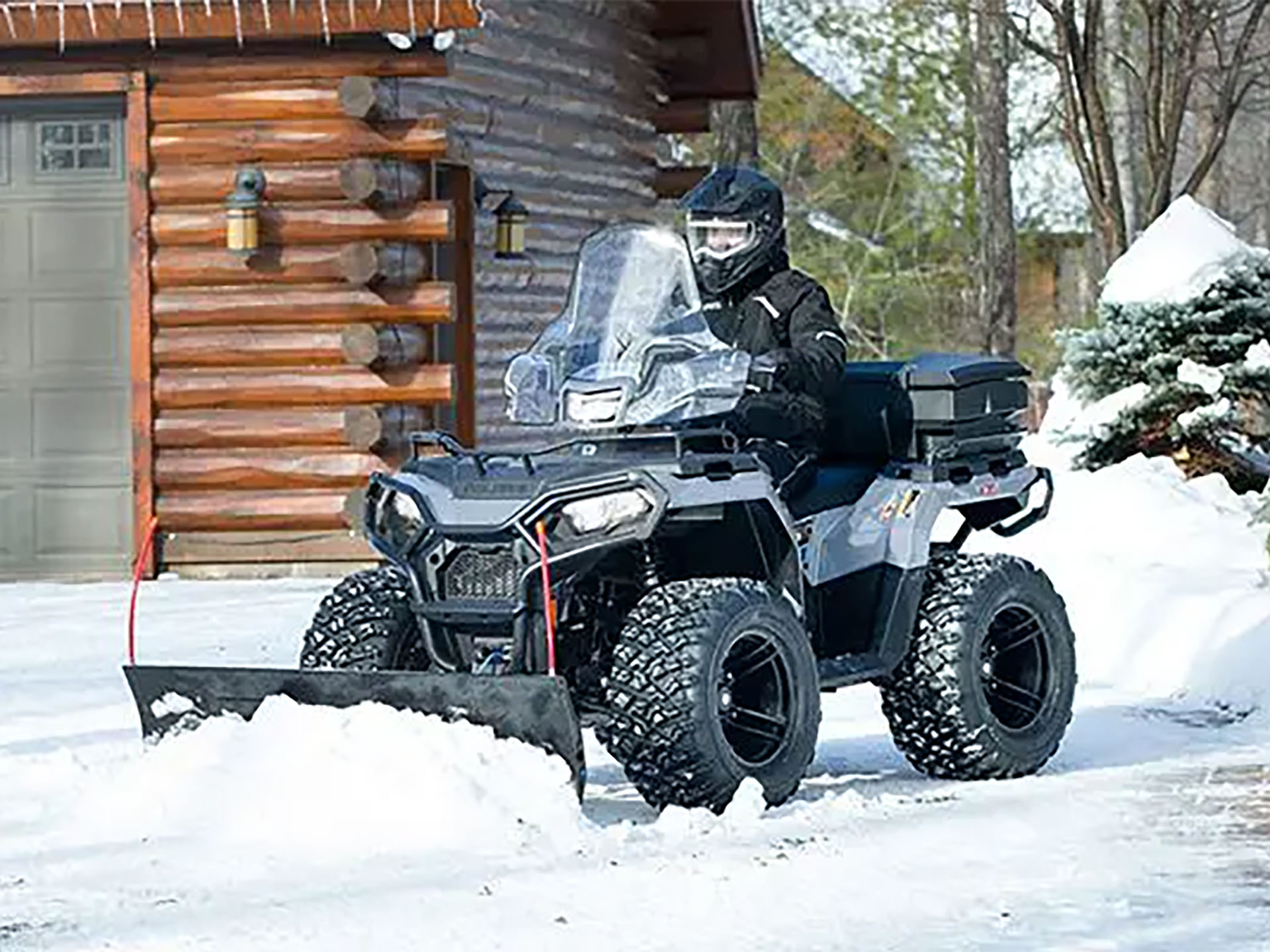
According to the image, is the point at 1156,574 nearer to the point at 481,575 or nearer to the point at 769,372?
the point at 769,372

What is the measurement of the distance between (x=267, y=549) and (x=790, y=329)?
8.02m

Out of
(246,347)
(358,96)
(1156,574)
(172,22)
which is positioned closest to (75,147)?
(172,22)

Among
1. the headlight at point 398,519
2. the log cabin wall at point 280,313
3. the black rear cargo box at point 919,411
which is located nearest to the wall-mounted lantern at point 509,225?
the log cabin wall at point 280,313

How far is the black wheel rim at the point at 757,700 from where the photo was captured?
7938 mm

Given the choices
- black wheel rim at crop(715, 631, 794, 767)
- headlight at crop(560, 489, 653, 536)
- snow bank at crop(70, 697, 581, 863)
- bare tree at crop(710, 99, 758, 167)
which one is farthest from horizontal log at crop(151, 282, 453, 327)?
bare tree at crop(710, 99, 758, 167)

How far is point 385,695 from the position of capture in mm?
7602

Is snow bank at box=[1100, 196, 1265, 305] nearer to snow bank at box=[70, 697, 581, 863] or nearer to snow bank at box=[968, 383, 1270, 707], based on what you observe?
snow bank at box=[968, 383, 1270, 707]

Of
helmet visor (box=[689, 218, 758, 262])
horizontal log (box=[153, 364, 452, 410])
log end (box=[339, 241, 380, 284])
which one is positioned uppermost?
helmet visor (box=[689, 218, 758, 262])

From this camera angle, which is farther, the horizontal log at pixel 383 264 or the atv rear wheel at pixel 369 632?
the horizontal log at pixel 383 264

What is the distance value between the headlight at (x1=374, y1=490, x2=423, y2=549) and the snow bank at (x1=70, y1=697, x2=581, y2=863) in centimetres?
61

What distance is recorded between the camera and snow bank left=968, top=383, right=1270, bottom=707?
35.4ft

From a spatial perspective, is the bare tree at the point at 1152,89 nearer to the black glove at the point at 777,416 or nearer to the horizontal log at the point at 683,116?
the horizontal log at the point at 683,116

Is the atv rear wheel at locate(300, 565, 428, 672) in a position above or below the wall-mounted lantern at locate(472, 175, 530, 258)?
below

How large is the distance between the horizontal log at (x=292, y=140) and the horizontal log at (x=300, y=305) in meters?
0.71
